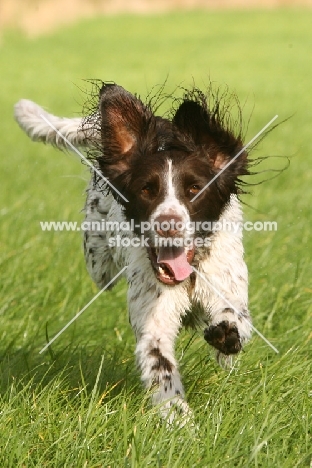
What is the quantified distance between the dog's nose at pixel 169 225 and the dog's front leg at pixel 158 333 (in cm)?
37

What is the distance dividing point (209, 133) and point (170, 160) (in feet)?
1.08

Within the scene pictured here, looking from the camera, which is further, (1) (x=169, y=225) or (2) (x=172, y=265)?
(2) (x=172, y=265)

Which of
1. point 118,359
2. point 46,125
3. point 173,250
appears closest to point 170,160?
point 173,250

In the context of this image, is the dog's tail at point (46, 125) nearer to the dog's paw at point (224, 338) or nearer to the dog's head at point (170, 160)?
the dog's head at point (170, 160)

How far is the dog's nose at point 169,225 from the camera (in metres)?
3.79

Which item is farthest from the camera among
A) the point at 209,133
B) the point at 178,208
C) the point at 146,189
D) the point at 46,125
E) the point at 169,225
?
the point at 46,125

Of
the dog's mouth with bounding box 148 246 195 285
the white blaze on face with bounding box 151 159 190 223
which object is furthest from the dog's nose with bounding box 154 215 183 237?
the dog's mouth with bounding box 148 246 195 285

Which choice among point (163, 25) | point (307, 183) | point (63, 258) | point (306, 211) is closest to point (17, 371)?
point (63, 258)

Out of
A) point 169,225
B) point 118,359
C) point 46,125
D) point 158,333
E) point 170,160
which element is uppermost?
point 170,160

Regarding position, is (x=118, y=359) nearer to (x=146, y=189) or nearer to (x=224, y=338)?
(x=224, y=338)

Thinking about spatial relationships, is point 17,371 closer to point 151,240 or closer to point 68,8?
point 151,240

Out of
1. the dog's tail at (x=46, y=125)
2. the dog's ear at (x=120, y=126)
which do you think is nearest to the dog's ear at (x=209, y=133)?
the dog's ear at (x=120, y=126)

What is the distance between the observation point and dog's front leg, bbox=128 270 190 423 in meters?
4.01

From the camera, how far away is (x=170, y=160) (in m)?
4.15
